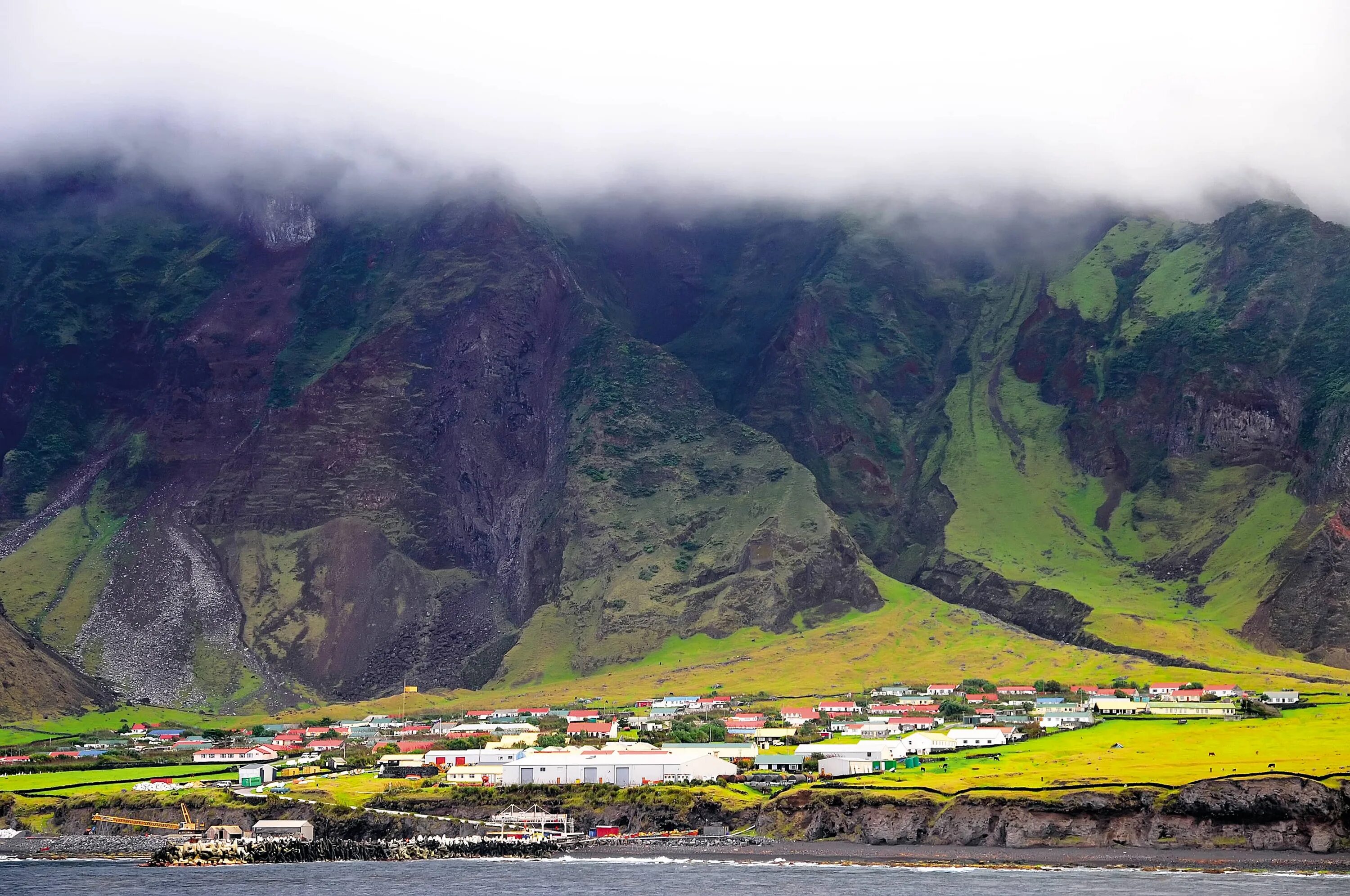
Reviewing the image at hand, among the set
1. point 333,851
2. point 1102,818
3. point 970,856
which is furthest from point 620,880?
point 1102,818

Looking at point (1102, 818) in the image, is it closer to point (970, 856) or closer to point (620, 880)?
point (970, 856)

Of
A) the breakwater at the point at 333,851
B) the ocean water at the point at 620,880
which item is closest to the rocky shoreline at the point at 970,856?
the ocean water at the point at 620,880

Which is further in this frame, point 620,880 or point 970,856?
point 970,856

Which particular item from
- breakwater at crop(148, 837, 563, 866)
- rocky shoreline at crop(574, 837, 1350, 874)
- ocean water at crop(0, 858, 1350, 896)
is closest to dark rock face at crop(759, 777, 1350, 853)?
rocky shoreline at crop(574, 837, 1350, 874)

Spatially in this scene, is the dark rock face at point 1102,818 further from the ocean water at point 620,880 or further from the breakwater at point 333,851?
the breakwater at point 333,851

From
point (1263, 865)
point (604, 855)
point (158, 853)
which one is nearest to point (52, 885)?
point (158, 853)

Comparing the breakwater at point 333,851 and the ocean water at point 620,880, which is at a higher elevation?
the ocean water at point 620,880

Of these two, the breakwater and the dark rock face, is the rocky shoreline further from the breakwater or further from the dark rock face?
the breakwater
